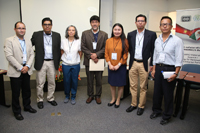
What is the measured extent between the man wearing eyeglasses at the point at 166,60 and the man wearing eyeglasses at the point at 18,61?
2.04 metres

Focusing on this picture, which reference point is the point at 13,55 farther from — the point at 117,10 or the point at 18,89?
the point at 117,10

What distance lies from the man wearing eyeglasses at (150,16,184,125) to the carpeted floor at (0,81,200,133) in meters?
0.27

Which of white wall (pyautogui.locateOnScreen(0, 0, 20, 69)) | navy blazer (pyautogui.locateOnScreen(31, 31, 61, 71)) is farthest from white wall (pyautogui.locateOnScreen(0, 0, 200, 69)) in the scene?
navy blazer (pyautogui.locateOnScreen(31, 31, 61, 71))

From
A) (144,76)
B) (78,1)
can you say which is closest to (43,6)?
(78,1)

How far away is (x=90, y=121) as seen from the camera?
2.47 m

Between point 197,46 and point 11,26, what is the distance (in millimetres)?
5365

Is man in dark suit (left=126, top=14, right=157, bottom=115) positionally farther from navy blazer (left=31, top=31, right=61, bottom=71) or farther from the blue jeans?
navy blazer (left=31, top=31, right=61, bottom=71)

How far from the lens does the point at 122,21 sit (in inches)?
229

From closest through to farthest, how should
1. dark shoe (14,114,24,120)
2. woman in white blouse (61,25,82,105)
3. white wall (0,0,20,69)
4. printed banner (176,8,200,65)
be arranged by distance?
1. dark shoe (14,114,24,120)
2. woman in white blouse (61,25,82,105)
3. white wall (0,0,20,69)
4. printed banner (176,8,200,65)

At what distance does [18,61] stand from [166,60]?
88.1 inches

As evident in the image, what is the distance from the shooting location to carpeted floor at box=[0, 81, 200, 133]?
88.0 inches

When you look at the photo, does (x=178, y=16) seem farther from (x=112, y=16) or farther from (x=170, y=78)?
(x=170, y=78)

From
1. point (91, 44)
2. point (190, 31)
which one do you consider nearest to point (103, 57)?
point (91, 44)

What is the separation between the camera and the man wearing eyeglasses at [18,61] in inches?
90.3
